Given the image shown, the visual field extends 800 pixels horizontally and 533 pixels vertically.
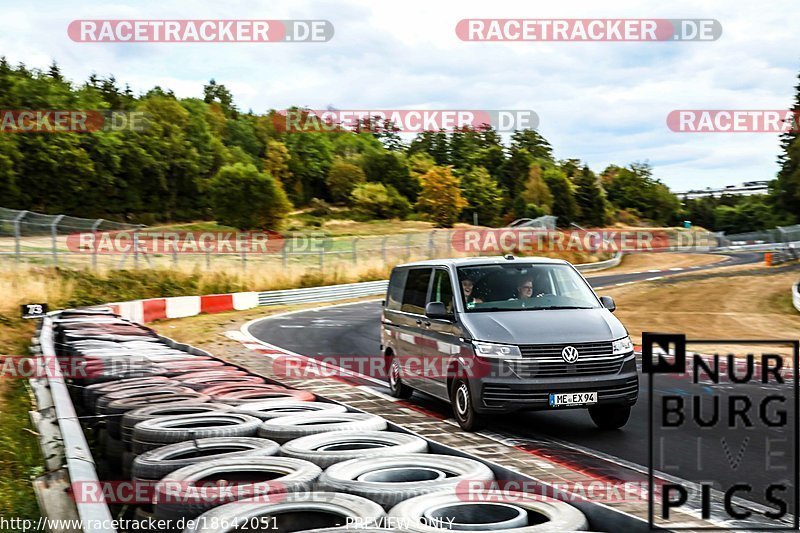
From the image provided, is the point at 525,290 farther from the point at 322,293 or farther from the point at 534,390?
the point at 322,293

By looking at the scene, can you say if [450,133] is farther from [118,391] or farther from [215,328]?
[118,391]

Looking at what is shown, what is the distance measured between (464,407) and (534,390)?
95cm

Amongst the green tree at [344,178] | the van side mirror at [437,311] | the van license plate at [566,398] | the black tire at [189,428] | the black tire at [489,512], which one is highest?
the green tree at [344,178]

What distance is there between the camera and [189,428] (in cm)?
645

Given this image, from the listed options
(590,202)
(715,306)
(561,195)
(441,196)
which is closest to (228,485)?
(715,306)

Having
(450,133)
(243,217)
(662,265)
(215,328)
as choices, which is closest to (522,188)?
(450,133)

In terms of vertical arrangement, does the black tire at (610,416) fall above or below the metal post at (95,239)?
below

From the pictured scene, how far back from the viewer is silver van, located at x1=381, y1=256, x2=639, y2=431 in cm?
855

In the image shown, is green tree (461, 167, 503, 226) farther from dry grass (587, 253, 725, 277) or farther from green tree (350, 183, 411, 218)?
dry grass (587, 253, 725, 277)

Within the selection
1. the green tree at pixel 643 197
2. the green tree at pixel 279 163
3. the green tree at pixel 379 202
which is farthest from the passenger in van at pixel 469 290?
the green tree at pixel 643 197

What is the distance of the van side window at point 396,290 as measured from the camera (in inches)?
456

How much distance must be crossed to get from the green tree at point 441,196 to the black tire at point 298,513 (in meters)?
91.4

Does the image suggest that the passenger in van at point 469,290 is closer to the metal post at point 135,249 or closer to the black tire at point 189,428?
the black tire at point 189,428

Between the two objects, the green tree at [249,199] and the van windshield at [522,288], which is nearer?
the van windshield at [522,288]
